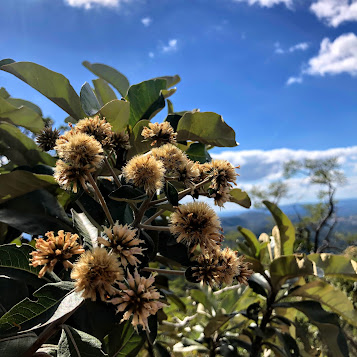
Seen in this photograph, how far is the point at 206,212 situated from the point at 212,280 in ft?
0.55

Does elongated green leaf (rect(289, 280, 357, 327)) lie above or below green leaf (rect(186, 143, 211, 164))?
below

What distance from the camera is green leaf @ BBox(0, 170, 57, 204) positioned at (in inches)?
37.2

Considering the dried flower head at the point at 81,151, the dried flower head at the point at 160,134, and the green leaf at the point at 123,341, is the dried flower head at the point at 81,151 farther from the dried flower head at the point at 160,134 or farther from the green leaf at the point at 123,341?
the green leaf at the point at 123,341

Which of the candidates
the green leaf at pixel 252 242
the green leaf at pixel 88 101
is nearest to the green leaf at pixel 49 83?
the green leaf at pixel 88 101

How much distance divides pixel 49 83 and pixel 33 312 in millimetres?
669

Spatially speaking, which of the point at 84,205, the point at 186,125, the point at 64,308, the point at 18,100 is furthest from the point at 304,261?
the point at 18,100

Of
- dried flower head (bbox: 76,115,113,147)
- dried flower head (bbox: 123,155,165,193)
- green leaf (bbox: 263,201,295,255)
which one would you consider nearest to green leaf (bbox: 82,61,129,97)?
dried flower head (bbox: 76,115,113,147)

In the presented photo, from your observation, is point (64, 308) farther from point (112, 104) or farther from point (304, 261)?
point (304, 261)

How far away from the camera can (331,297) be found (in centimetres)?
151

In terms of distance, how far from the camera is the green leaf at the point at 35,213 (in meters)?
0.99

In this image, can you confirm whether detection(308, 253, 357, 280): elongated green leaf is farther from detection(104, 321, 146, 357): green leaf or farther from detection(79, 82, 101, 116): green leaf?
detection(79, 82, 101, 116): green leaf

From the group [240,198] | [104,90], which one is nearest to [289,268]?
[240,198]

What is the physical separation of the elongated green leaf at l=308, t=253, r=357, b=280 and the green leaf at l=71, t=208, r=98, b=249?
1.09m

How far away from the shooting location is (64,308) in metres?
0.63
